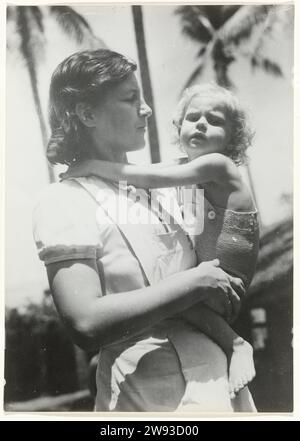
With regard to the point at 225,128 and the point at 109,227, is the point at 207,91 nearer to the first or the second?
the point at 225,128

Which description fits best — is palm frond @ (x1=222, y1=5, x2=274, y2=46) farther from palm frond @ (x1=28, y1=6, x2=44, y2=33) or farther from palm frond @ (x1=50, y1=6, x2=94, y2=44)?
palm frond @ (x1=28, y1=6, x2=44, y2=33)

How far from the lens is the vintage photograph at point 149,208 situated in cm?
180

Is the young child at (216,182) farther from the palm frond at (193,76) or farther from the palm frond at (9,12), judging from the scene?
the palm frond at (9,12)

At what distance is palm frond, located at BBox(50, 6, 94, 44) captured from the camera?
2.18 metres

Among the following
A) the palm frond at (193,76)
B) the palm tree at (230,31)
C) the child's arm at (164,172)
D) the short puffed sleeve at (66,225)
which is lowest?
the short puffed sleeve at (66,225)

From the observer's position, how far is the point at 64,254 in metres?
1.72

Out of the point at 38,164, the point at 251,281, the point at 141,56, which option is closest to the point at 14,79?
the point at 38,164

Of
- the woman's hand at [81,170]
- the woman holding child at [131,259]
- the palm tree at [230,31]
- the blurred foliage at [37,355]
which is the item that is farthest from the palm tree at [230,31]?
the blurred foliage at [37,355]

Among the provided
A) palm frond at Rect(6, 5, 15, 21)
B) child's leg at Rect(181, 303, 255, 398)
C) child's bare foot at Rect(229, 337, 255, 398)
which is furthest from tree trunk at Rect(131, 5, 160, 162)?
child's bare foot at Rect(229, 337, 255, 398)

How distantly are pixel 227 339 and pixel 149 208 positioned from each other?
20.8 inches

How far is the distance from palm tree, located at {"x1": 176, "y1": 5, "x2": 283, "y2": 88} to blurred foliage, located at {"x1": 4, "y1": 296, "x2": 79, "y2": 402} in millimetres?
1154

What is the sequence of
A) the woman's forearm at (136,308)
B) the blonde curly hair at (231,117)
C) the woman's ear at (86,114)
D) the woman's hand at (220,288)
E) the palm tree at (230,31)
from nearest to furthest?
1. the woman's forearm at (136,308)
2. the woman's hand at (220,288)
3. the woman's ear at (86,114)
4. the blonde curly hair at (231,117)
5. the palm tree at (230,31)

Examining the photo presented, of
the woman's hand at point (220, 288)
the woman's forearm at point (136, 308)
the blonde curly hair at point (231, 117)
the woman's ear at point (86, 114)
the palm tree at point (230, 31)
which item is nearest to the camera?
the woman's forearm at point (136, 308)

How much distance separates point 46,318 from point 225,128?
97 cm
